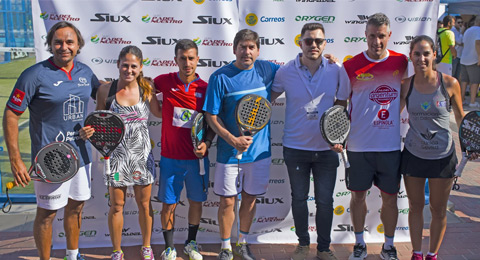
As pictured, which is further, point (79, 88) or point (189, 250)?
point (189, 250)

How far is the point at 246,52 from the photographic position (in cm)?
398

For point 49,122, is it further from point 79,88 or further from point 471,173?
point 471,173

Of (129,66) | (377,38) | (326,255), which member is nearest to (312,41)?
(377,38)

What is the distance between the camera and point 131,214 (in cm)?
493

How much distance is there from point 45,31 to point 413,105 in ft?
11.5

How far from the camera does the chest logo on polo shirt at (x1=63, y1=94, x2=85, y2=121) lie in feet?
12.5

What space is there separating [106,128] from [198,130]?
0.78 metres

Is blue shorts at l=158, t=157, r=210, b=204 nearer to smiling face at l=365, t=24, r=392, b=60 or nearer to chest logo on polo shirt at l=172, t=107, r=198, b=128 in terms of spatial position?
chest logo on polo shirt at l=172, t=107, r=198, b=128

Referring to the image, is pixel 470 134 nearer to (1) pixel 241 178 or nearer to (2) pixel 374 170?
(2) pixel 374 170

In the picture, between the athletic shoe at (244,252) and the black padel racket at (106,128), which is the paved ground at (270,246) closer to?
the athletic shoe at (244,252)

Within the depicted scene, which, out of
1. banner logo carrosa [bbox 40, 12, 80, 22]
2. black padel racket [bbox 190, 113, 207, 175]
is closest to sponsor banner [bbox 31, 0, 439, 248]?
banner logo carrosa [bbox 40, 12, 80, 22]

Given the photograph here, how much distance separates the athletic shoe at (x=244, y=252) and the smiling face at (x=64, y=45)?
2.31m

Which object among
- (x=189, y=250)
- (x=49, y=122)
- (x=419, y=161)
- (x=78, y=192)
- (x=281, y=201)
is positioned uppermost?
(x=49, y=122)

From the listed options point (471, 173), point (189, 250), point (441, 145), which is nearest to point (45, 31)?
point (189, 250)
